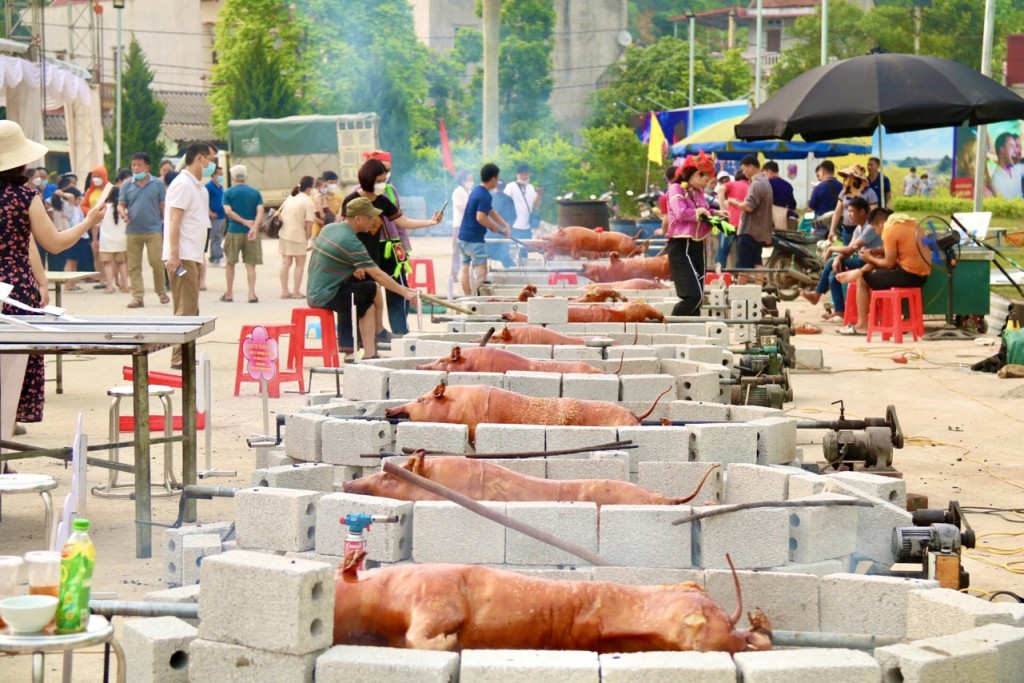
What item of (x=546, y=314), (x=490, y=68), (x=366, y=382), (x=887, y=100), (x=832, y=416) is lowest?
(x=832, y=416)

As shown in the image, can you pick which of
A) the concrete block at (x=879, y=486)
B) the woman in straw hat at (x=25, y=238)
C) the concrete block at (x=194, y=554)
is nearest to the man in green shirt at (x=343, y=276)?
the woman in straw hat at (x=25, y=238)

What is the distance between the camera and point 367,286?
12.7m

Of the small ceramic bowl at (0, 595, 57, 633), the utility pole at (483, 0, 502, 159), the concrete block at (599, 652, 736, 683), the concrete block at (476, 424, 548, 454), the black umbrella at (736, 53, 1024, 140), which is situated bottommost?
the concrete block at (599, 652, 736, 683)

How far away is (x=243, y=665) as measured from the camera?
14.4 feet

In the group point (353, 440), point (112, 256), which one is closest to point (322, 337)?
point (353, 440)

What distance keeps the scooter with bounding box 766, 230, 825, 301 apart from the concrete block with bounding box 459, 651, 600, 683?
1962 centimetres

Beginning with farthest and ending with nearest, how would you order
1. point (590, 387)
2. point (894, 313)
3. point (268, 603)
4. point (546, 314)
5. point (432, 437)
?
point (894, 313) < point (546, 314) < point (590, 387) < point (432, 437) < point (268, 603)

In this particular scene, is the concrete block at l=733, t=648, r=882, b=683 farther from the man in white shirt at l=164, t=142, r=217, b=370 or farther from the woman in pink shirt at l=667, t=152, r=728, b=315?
the man in white shirt at l=164, t=142, r=217, b=370

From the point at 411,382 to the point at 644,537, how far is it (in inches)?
125

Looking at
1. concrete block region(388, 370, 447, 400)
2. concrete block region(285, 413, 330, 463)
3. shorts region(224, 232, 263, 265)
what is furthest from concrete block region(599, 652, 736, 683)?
shorts region(224, 232, 263, 265)

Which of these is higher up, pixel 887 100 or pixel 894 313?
pixel 887 100

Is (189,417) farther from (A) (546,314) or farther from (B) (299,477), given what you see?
(A) (546,314)

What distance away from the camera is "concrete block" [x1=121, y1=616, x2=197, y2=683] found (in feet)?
14.9

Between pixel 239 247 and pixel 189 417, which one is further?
pixel 239 247
